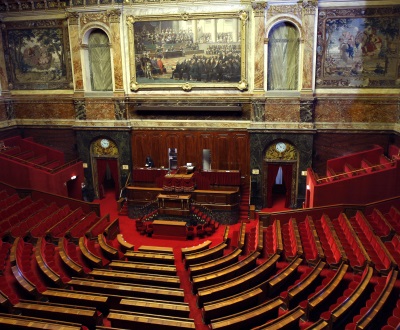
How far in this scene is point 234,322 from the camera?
16.6 ft

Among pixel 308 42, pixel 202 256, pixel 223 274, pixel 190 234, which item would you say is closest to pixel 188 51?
pixel 308 42

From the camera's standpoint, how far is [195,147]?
39.8ft

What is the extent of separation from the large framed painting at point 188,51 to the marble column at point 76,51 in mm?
1726

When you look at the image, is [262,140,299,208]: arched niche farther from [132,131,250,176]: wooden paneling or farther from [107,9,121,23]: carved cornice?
[107,9,121,23]: carved cornice

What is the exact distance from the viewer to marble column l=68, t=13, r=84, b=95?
11984 mm

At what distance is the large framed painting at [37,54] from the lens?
41.0ft

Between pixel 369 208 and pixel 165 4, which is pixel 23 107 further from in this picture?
pixel 369 208

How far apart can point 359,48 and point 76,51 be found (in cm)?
871

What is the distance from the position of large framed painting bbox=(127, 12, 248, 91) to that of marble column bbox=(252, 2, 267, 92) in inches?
14.3

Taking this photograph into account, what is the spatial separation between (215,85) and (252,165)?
2.75 metres

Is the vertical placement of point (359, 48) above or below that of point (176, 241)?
above

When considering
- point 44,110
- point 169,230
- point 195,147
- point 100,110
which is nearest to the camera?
point 169,230

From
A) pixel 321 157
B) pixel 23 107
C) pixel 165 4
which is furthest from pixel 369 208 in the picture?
pixel 23 107

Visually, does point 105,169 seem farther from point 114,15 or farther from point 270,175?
point 270,175
